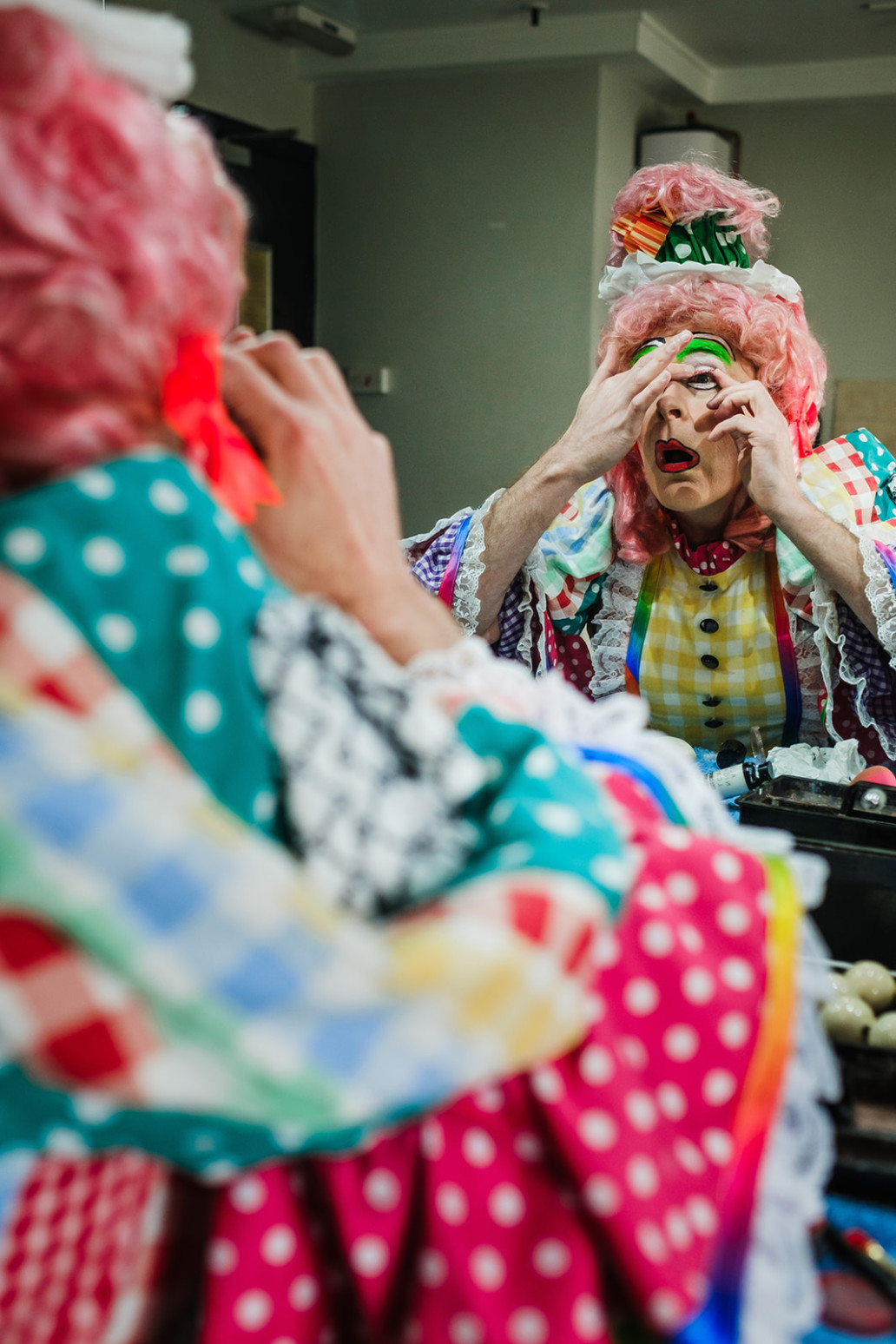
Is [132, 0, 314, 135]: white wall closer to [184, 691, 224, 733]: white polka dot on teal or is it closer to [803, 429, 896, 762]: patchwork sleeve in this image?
[803, 429, 896, 762]: patchwork sleeve

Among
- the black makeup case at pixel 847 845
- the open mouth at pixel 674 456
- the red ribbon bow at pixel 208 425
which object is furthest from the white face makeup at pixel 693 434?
the red ribbon bow at pixel 208 425

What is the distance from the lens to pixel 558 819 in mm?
501

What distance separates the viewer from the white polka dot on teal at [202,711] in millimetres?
472

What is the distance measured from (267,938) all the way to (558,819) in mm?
151

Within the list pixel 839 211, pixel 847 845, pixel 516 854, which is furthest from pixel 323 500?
pixel 839 211

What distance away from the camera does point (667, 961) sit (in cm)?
57

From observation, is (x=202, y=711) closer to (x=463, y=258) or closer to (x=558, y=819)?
(x=558, y=819)

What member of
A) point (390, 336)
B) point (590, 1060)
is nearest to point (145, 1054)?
point (590, 1060)

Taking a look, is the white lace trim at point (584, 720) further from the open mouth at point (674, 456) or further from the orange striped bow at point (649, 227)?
the orange striped bow at point (649, 227)

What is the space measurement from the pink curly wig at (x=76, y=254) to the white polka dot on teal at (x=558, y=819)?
0.76 ft

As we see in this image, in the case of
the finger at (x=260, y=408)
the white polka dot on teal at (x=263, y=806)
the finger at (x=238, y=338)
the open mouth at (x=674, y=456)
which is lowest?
the white polka dot on teal at (x=263, y=806)

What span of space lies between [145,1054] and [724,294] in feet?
4.65

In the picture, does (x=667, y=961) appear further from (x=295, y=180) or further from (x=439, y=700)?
(x=295, y=180)

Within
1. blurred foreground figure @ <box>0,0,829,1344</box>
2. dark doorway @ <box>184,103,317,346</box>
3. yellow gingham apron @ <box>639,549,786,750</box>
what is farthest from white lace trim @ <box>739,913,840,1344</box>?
dark doorway @ <box>184,103,317,346</box>
